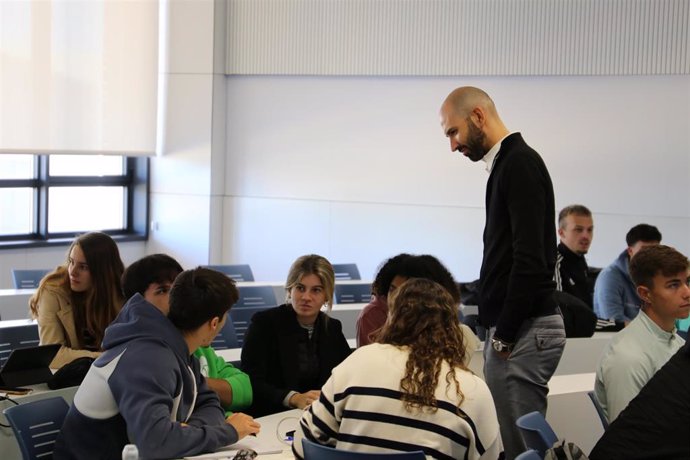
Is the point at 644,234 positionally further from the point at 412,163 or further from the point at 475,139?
the point at 412,163

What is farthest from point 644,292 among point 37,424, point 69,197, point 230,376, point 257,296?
point 69,197

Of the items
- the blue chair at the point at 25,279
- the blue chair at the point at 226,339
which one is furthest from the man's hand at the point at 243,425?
the blue chair at the point at 25,279

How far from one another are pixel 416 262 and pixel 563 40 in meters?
5.71

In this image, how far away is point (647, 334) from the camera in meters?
3.62

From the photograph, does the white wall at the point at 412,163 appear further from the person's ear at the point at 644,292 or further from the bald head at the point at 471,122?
the bald head at the point at 471,122

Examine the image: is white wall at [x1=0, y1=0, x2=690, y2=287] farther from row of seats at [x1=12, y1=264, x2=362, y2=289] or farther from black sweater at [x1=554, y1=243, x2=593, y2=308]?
black sweater at [x1=554, y1=243, x2=593, y2=308]

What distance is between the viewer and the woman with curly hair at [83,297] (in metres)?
4.85

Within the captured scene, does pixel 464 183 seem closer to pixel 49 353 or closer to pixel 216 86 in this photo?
pixel 216 86

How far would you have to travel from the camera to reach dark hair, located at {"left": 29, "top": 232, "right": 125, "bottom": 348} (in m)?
4.84

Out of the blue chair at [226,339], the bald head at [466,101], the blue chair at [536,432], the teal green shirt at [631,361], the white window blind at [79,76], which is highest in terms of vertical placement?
the white window blind at [79,76]

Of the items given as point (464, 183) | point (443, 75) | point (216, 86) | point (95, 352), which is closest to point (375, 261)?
point (464, 183)

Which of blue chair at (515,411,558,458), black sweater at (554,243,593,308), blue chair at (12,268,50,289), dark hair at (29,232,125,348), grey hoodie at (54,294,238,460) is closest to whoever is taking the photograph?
grey hoodie at (54,294,238,460)

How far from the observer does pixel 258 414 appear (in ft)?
14.7

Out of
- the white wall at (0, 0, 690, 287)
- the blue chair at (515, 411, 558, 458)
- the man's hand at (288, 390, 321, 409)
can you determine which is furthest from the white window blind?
the blue chair at (515, 411, 558, 458)
